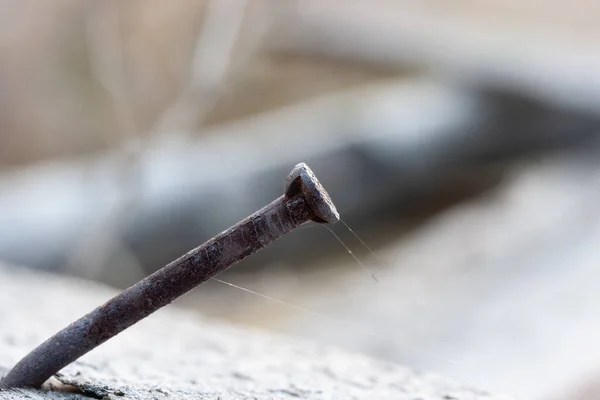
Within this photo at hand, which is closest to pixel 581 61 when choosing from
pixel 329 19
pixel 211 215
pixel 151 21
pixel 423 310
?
pixel 329 19

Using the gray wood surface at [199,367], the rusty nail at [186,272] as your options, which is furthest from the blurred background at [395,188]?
the rusty nail at [186,272]

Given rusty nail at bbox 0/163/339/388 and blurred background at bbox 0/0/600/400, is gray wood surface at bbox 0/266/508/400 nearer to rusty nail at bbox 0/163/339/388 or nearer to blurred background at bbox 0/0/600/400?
rusty nail at bbox 0/163/339/388

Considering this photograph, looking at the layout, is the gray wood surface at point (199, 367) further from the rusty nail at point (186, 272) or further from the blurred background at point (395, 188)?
the blurred background at point (395, 188)

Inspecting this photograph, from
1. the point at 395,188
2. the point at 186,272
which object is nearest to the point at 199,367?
the point at 186,272

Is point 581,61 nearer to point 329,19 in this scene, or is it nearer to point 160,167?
point 329,19

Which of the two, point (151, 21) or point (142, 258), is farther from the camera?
point (151, 21)

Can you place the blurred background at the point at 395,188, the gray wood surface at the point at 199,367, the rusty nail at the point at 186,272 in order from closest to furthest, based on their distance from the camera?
the rusty nail at the point at 186,272 < the gray wood surface at the point at 199,367 < the blurred background at the point at 395,188

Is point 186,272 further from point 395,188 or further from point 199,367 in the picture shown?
point 395,188

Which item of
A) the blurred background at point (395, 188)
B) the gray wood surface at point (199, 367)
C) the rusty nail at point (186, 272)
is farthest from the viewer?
the blurred background at point (395, 188)
